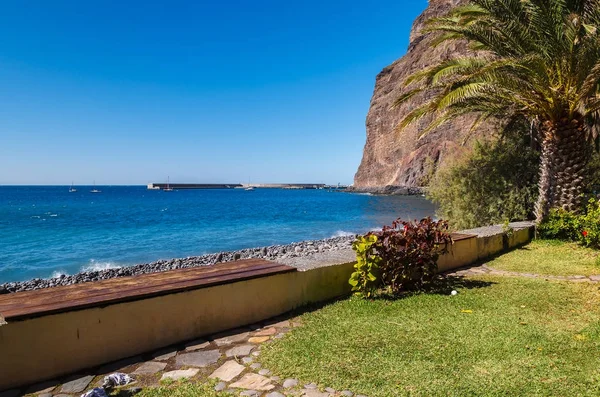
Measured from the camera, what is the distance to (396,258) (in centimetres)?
504

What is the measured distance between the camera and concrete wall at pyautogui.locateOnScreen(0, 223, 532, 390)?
115 inches

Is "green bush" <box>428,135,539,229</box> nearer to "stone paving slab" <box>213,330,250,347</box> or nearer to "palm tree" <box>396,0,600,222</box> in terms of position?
"palm tree" <box>396,0,600,222</box>

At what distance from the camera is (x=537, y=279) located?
598 centimetres

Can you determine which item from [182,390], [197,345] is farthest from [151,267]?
[182,390]

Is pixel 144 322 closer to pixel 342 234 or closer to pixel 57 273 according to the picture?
pixel 57 273

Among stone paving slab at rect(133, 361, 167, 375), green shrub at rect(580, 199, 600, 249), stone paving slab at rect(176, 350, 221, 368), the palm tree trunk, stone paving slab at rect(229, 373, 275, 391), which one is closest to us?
stone paving slab at rect(229, 373, 275, 391)

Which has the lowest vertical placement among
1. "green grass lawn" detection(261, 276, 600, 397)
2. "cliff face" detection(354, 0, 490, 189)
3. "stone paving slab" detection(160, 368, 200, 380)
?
"stone paving slab" detection(160, 368, 200, 380)

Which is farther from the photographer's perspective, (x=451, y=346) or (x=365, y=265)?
(x=365, y=265)

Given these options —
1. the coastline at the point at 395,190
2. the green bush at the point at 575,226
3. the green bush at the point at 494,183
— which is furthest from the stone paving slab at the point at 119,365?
the coastline at the point at 395,190

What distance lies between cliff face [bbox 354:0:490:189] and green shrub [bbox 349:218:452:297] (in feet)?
185

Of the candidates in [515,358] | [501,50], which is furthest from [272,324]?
[501,50]

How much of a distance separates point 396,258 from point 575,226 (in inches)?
226

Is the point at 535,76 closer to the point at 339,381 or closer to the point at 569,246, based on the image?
the point at 569,246

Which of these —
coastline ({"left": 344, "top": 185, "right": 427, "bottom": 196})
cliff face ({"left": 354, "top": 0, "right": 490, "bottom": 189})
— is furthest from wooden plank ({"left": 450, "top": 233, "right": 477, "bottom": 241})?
coastline ({"left": 344, "top": 185, "right": 427, "bottom": 196})
